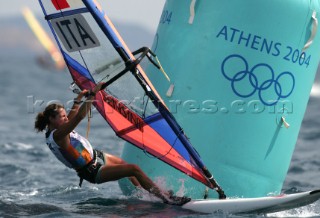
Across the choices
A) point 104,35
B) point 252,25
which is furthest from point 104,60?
point 252,25

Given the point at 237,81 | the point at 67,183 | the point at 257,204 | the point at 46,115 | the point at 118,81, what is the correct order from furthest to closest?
the point at 67,183 < the point at 237,81 < the point at 46,115 < the point at 118,81 < the point at 257,204

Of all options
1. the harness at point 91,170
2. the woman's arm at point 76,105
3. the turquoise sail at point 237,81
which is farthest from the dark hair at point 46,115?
the turquoise sail at point 237,81

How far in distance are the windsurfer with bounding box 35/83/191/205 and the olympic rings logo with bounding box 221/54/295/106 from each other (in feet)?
4.39

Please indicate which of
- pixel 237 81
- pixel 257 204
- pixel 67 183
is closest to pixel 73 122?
pixel 237 81

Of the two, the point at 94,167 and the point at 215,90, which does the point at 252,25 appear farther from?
the point at 94,167

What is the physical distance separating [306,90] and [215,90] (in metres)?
1.09

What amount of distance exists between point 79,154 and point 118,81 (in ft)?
2.88

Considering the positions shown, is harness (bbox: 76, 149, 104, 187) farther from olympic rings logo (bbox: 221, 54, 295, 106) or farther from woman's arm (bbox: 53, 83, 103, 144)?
olympic rings logo (bbox: 221, 54, 295, 106)

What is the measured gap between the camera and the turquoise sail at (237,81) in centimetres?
758

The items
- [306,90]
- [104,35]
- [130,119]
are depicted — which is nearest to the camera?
[104,35]

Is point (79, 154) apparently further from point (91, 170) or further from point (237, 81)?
point (237, 81)

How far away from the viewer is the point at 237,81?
7.60m

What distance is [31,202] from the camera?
8.17 meters

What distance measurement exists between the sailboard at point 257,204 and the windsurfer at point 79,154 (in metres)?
0.25
